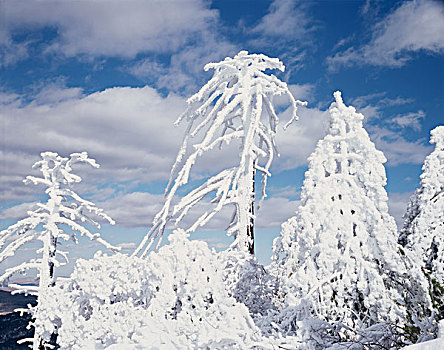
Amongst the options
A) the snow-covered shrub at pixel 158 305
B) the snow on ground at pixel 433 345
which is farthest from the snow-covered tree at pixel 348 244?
the snow on ground at pixel 433 345

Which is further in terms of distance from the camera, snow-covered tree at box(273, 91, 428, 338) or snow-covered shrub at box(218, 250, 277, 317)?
snow-covered shrub at box(218, 250, 277, 317)

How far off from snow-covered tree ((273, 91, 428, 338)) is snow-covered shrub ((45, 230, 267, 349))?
41.5 inches

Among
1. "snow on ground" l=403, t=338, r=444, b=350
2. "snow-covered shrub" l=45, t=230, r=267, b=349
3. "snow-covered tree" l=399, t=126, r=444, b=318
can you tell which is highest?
"snow-covered tree" l=399, t=126, r=444, b=318

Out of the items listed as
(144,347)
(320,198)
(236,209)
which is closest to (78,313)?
(144,347)

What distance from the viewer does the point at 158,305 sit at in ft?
18.4

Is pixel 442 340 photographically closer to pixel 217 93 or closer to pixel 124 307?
pixel 124 307

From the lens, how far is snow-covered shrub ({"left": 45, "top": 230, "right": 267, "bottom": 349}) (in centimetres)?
445

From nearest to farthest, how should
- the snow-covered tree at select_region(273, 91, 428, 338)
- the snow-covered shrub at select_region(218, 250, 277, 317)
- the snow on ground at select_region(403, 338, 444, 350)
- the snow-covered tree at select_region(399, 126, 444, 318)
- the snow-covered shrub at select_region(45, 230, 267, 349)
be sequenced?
1. the snow on ground at select_region(403, 338, 444, 350)
2. the snow-covered shrub at select_region(45, 230, 267, 349)
3. the snow-covered tree at select_region(273, 91, 428, 338)
4. the snow-covered tree at select_region(399, 126, 444, 318)
5. the snow-covered shrub at select_region(218, 250, 277, 317)

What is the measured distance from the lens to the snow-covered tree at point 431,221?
236 inches

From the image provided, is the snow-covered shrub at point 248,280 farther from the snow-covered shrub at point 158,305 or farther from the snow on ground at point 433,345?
the snow on ground at point 433,345

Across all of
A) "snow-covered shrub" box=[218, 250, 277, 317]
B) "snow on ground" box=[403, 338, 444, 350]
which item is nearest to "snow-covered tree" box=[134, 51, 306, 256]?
"snow-covered shrub" box=[218, 250, 277, 317]

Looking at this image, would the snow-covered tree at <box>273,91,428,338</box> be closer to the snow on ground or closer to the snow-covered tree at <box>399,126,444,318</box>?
the snow-covered tree at <box>399,126,444,318</box>

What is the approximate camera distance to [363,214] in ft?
17.0

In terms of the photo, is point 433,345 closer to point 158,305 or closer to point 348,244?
point 348,244
